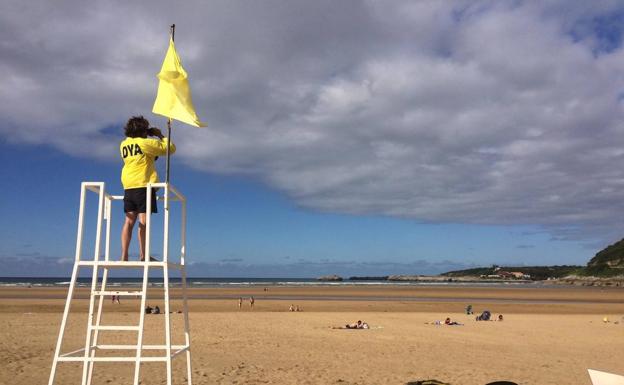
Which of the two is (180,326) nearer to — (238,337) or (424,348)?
(238,337)

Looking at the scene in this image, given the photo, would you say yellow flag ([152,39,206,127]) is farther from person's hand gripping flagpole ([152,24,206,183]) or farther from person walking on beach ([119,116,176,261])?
person walking on beach ([119,116,176,261])

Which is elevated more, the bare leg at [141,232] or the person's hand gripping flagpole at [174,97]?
the person's hand gripping flagpole at [174,97]

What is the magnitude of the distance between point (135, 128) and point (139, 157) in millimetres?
379

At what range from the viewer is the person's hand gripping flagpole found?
5.46 metres

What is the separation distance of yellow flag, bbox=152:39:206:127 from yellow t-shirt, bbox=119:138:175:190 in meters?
0.40

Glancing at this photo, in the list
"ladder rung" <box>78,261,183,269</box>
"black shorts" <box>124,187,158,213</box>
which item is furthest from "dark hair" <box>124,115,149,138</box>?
"ladder rung" <box>78,261,183,269</box>

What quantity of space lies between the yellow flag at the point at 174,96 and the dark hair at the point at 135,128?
1.66 ft

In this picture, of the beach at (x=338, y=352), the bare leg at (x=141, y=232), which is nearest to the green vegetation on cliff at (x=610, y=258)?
the beach at (x=338, y=352)

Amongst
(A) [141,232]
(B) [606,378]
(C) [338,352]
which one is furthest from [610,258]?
(A) [141,232]

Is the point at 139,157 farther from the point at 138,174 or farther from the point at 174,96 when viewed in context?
the point at 174,96

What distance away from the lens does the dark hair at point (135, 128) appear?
19.1 ft

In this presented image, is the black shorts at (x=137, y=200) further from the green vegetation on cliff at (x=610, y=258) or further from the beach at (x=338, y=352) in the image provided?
the green vegetation on cliff at (x=610, y=258)

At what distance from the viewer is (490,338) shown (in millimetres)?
19062

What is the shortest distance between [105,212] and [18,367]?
7.30m
